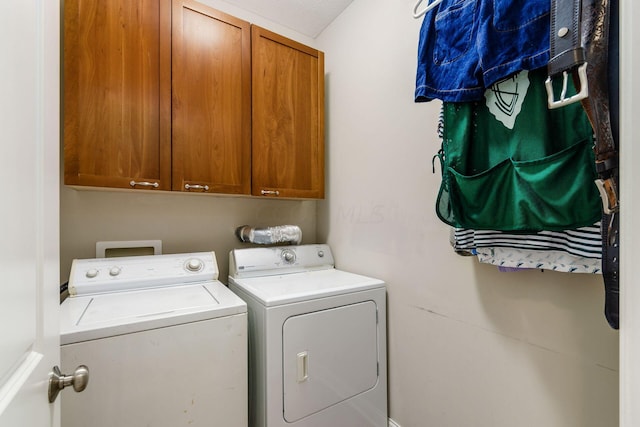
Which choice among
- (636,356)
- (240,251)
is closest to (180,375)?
(240,251)

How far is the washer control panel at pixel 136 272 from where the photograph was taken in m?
1.41

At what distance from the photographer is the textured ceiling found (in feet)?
6.50

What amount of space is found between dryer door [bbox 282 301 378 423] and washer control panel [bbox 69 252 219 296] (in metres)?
0.68

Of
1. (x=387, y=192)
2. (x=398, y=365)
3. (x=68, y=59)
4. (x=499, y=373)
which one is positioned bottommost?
(x=398, y=365)

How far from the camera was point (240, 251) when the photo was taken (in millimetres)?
1804

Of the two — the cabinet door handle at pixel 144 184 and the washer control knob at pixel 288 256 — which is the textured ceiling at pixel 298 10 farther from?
the washer control knob at pixel 288 256

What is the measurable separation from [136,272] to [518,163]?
1.80 m

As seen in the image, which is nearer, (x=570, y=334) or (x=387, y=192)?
(x=570, y=334)

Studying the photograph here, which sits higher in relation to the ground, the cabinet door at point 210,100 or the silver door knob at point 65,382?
the cabinet door at point 210,100

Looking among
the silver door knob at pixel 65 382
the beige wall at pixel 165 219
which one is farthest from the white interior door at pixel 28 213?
the beige wall at pixel 165 219

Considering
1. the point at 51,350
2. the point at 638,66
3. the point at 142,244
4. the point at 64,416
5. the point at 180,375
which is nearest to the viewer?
the point at 638,66

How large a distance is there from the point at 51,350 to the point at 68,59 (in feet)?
4.39

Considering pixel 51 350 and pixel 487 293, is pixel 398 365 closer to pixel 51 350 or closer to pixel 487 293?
pixel 487 293

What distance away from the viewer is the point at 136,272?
1.51 m
